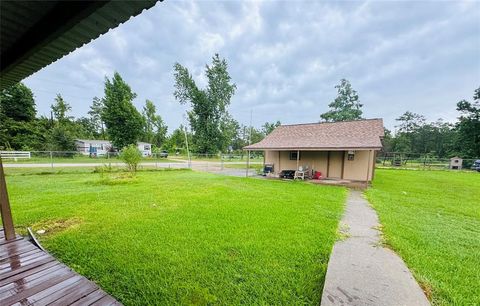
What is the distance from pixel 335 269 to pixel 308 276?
391 mm

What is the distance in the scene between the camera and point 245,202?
21.2ft

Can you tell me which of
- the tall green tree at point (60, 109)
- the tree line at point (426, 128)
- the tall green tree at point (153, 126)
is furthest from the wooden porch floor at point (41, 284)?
the tall green tree at point (60, 109)

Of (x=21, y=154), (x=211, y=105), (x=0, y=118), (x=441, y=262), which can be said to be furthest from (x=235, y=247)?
(x=0, y=118)

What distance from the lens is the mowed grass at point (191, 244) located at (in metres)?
2.35

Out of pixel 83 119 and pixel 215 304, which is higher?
pixel 83 119

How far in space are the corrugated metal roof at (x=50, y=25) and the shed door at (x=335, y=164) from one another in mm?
13109

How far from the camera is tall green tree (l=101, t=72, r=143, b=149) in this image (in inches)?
1154

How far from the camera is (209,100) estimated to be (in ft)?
113

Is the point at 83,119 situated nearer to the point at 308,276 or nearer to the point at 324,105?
the point at 324,105

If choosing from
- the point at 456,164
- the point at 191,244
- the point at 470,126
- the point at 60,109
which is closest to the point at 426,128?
the point at 470,126

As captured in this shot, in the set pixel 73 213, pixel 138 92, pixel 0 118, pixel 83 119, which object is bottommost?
pixel 73 213

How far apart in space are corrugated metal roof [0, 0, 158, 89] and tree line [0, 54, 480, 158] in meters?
31.3

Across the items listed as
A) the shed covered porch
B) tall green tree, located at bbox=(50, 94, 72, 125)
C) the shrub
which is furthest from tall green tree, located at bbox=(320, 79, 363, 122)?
tall green tree, located at bbox=(50, 94, 72, 125)

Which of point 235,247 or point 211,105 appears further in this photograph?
point 211,105
